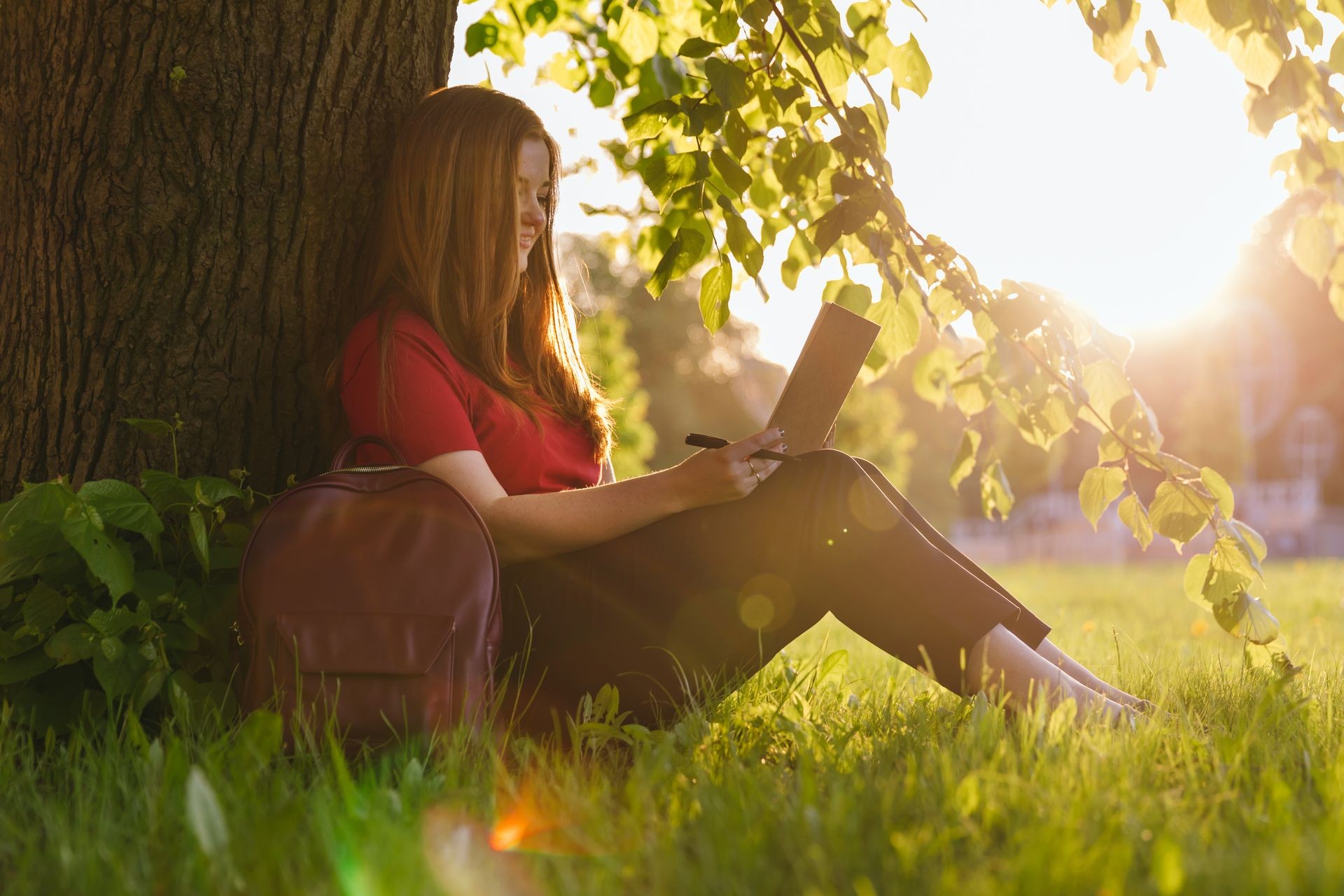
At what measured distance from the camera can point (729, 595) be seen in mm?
2301

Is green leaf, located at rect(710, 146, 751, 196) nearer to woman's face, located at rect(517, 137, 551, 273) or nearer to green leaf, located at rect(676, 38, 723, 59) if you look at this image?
green leaf, located at rect(676, 38, 723, 59)

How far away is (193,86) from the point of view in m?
2.35

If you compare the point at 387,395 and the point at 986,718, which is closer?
the point at 986,718

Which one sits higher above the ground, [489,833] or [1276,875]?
[1276,875]

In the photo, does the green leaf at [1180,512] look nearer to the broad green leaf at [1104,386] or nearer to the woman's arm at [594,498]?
the broad green leaf at [1104,386]

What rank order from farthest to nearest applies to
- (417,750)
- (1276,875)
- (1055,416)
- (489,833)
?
(1055,416), (417,750), (489,833), (1276,875)

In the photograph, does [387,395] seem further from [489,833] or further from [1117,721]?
[1117,721]

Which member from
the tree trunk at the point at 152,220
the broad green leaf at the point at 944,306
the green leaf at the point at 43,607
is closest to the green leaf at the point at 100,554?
the green leaf at the point at 43,607

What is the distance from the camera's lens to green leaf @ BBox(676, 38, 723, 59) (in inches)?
90.6

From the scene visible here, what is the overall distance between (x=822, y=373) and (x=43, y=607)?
1654 mm

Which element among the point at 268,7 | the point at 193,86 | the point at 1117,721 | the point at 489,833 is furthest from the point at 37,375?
the point at 1117,721

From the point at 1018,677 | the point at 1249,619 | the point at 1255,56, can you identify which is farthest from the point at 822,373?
the point at 1249,619

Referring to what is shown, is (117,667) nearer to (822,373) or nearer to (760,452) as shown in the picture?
(760,452)

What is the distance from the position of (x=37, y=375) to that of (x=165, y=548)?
1.74 ft
